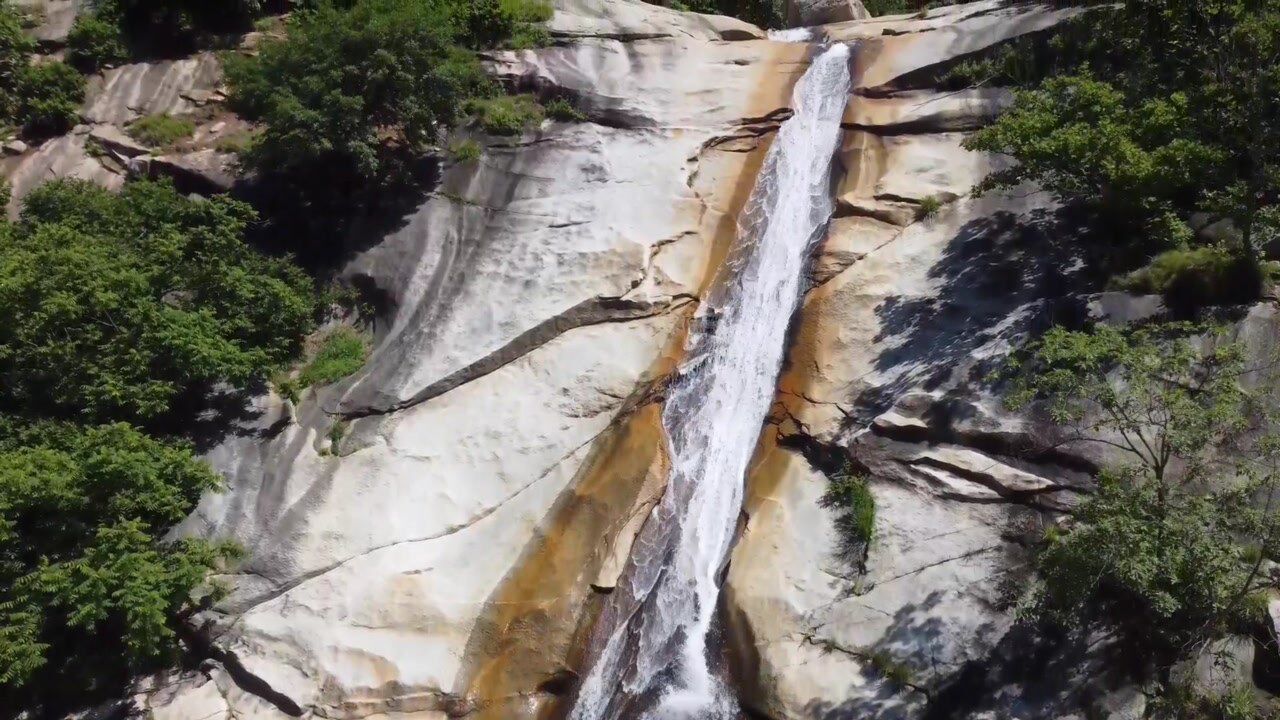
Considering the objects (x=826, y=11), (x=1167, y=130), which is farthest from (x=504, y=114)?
(x=1167, y=130)

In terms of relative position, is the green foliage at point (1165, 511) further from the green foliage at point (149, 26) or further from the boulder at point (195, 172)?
the green foliage at point (149, 26)

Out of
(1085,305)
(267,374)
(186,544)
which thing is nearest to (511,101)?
(267,374)

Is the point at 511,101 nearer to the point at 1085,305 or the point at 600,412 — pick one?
the point at 600,412

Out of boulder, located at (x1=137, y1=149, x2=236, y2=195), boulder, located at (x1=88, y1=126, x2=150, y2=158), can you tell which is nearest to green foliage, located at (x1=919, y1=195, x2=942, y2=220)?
boulder, located at (x1=137, y1=149, x2=236, y2=195)

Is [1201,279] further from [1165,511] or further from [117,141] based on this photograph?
[117,141]

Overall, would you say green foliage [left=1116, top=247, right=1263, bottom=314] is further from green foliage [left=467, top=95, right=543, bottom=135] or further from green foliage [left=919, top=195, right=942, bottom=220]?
green foliage [left=467, top=95, right=543, bottom=135]

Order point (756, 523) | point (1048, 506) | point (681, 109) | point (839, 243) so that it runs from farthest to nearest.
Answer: point (681, 109) → point (839, 243) → point (756, 523) → point (1048, 506)

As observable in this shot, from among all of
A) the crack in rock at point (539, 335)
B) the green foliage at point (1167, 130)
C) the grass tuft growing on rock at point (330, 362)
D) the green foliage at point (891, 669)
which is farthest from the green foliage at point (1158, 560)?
the grass tuft growing on rock at point (330, 362)
